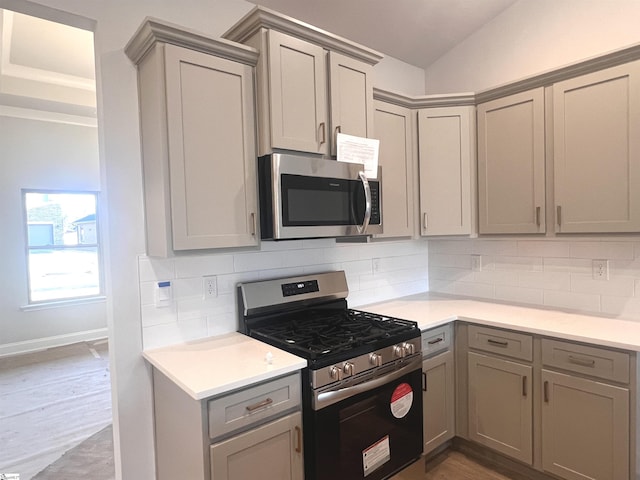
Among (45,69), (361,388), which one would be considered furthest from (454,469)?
(45,69)

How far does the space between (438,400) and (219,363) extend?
56.9 inches

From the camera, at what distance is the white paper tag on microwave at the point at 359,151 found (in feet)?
6.82

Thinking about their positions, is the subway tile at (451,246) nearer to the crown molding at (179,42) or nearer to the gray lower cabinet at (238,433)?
the gray lower cabinet at (238,433)

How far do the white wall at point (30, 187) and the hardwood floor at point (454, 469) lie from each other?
5.08 m

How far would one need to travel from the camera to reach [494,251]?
2.91 meters

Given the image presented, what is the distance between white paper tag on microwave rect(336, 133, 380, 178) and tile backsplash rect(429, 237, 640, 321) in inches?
48.8

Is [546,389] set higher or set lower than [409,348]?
lower

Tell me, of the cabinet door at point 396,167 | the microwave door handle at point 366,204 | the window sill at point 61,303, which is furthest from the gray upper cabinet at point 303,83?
the window sill at point 61,303

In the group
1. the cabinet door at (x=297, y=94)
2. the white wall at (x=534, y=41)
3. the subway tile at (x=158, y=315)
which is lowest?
the subway tile at (x=158, y=315)

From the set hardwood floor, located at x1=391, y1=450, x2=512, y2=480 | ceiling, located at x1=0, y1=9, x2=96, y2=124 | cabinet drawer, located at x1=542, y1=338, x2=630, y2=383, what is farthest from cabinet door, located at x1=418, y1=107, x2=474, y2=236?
ceiling, located at x1=0, y1=9, x2=96, y2=124

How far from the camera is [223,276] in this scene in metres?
2.11

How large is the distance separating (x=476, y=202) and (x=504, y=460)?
1615 millimetres

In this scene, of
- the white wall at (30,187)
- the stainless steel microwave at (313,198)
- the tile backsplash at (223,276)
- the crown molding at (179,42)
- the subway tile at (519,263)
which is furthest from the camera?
the white wall at (30,187)

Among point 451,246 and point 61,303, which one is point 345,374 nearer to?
point 451,246
